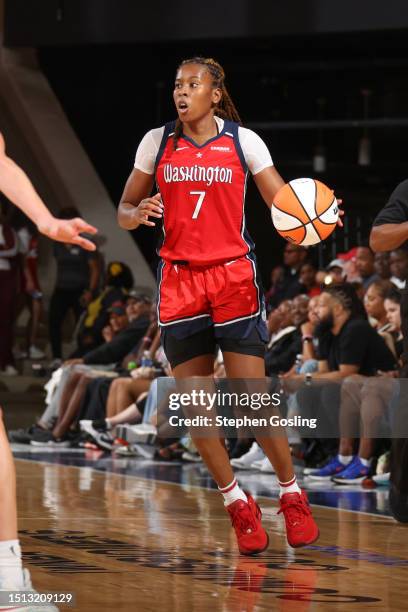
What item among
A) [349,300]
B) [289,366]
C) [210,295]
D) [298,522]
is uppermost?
[349,300]

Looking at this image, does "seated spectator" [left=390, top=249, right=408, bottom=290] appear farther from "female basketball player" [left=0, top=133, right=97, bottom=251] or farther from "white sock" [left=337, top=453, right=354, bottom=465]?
"female basketball player" [left=0, top=133, right=97, bottom=251]

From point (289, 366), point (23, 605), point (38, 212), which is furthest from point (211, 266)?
point (289, 366)

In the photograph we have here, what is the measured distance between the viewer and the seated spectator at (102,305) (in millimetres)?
12609

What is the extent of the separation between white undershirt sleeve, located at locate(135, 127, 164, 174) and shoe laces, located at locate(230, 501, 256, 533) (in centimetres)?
130

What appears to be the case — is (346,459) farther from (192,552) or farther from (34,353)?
(34,353)

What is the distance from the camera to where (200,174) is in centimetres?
484

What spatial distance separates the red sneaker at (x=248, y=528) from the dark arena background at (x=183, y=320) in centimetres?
7

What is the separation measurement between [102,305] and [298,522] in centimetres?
820

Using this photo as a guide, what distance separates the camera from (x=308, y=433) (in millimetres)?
8172

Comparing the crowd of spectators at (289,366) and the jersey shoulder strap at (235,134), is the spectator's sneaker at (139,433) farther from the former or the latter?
the jersey shoulder strap at (235,134)

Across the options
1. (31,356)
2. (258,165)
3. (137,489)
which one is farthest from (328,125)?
(258,165)

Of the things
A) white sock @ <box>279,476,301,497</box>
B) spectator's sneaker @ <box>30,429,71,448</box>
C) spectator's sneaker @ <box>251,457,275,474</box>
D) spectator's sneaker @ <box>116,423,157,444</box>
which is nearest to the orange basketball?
white sock @ <box>279,476,301,497</box>

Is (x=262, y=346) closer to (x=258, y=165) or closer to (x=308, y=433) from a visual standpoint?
(x=258, y=165)

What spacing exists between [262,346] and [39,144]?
10.6 metres
